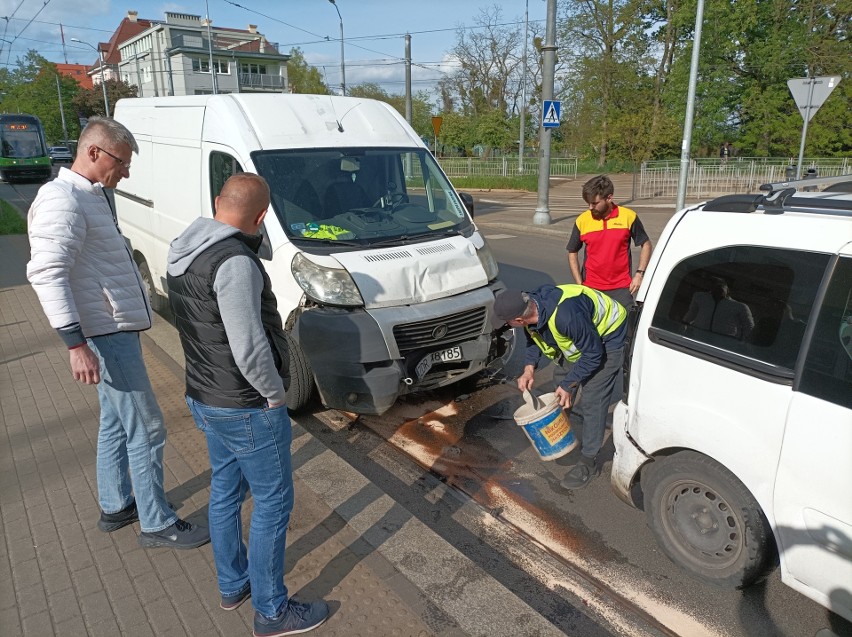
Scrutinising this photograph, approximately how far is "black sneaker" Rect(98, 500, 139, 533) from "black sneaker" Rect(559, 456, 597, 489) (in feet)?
8.45

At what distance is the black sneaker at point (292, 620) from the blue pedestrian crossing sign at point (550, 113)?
48.2 ft

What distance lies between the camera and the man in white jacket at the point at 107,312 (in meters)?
2.81

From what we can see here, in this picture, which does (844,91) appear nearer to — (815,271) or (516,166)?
(516,166)

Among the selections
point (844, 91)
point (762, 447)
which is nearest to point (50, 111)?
point (844, 91)

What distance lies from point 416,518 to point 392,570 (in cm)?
46

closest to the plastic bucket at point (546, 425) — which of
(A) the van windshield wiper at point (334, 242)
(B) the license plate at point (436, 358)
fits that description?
(B) the license plate at point (436, 358)

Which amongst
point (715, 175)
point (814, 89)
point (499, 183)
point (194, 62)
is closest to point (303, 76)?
point (194, 62)

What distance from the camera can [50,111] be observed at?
64875mm

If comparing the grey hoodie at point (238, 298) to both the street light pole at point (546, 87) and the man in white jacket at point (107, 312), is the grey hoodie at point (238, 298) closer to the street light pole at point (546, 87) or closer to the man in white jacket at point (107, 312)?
the man in white jacket at point (107, 312)

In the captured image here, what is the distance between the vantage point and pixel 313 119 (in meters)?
5.70

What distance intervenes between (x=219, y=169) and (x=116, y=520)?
3175 millimetres

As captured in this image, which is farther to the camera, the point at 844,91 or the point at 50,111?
the point at 50,111

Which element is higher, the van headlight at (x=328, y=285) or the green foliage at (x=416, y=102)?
the green foliage at (x=416, y=102)

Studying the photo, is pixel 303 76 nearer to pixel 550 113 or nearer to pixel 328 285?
pixel 550 113
